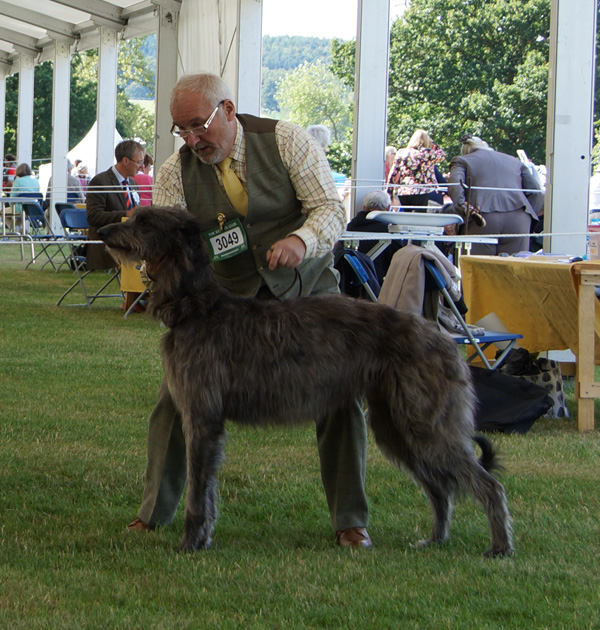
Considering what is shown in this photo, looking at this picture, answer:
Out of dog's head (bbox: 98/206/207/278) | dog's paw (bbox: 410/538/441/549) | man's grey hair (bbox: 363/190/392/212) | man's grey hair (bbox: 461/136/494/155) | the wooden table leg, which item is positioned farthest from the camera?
man's grey hair (bbox: 461/136/494/155)

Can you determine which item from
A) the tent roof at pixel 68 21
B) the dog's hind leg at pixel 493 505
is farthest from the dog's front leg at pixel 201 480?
the tent roof at pixel 68 21

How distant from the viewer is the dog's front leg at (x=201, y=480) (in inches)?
129

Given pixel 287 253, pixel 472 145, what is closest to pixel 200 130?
pixel 287 253

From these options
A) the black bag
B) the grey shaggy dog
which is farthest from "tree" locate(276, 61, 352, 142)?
the grey shaggy dog

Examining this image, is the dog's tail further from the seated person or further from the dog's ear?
the seated person

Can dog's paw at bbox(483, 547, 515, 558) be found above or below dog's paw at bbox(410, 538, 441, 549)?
above

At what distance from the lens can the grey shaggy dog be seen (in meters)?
3.25

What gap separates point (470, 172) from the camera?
402 inches

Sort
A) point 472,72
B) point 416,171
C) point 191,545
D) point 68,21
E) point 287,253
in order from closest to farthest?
point 287,253, point 191,545, point 416,171, point 68,21, point 472,72

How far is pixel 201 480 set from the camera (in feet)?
10.9

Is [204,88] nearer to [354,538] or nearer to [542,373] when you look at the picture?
[354,538]

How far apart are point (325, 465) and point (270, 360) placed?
0.61m

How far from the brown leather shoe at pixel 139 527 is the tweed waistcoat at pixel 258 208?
99cm

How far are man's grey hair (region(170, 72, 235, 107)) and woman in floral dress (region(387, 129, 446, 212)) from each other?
8.00 metres
